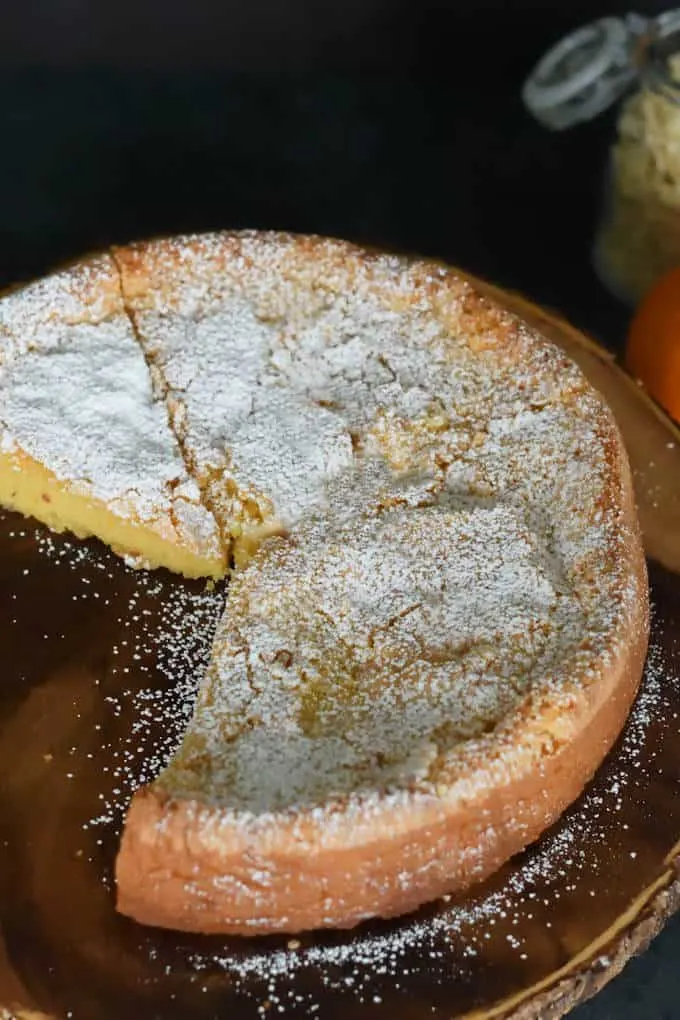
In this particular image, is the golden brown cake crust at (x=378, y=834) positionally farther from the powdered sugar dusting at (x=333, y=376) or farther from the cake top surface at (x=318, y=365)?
the cake top surface at (x=318, y=365)

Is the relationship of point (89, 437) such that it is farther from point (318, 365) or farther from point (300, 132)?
point (300, 132)

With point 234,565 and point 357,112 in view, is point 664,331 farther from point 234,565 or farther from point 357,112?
point 357,112

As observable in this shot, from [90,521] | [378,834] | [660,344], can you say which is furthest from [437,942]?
Answer: [660,344]

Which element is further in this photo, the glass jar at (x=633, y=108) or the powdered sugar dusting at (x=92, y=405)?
the glass jar at (x=633, y=108)

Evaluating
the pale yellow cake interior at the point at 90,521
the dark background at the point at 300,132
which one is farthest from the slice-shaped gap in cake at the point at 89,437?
the dark background at the point at 300,132

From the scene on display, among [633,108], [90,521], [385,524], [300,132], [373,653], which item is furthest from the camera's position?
[300,132]

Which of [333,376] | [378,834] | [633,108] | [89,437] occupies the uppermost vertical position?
[633,108]

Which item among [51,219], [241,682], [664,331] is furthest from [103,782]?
[51,219]
